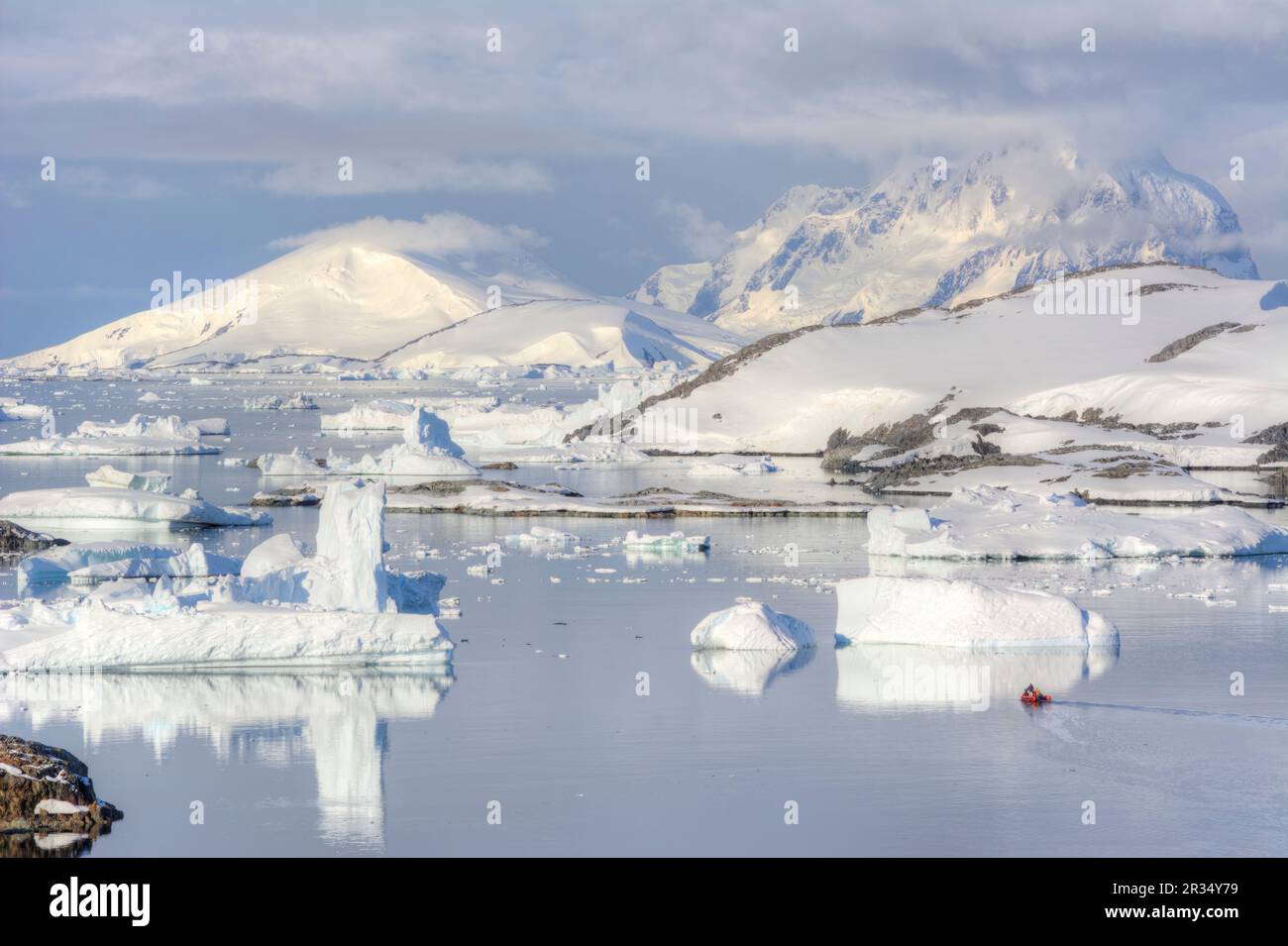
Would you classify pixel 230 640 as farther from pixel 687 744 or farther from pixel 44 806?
pixel 44 806

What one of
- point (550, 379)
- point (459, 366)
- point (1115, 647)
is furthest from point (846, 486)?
point (459, 366)

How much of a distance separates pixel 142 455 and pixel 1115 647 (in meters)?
42.0

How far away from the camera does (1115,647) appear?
70.0 feet

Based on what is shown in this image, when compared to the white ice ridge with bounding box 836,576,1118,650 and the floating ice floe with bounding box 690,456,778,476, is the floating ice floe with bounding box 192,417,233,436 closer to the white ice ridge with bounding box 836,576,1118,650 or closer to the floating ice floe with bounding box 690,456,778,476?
the floating ice floe with bounding box 690,456,778,476

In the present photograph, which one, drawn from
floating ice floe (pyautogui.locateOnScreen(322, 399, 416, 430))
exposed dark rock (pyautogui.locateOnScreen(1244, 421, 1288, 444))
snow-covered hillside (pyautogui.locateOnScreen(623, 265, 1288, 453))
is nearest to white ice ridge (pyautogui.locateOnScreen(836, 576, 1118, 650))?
exposed dark rock (pyautogui.locateOnScreen(1244, 421, 1288, 444))

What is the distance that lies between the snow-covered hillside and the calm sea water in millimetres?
33342

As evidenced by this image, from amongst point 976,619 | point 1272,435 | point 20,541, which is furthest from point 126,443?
point 976,619

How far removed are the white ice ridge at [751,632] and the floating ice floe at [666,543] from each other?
36.7 ft

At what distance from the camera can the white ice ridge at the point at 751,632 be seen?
2114 cm

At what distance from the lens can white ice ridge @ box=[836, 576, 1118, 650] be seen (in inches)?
819

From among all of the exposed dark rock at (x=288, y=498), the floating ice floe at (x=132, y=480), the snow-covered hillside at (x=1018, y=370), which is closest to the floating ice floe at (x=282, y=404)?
the snow-covered hillside at (x=1018, y=370)

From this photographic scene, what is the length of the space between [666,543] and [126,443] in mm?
31272

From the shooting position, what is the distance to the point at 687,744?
16594 millimetres

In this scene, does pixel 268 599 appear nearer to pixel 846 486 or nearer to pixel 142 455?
pixel 846 486
